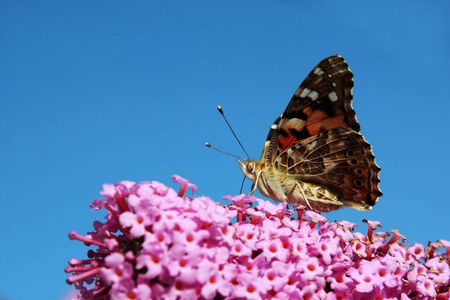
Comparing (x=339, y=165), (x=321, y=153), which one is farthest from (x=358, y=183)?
(x=321, y=153)

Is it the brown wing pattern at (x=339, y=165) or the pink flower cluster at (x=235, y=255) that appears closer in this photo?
the pink flower cluster at (x=235, y=255)

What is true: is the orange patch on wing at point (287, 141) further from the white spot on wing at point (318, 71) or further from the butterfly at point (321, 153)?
A: the white spot on wing at point (318, 71)

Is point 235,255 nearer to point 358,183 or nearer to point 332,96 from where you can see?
point 358,183

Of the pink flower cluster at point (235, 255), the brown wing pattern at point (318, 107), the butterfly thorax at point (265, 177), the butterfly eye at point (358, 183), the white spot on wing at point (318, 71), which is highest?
the white spot on wing at point (318, 71)

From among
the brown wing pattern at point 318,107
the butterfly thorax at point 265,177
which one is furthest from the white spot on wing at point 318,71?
the butterfly thorax at point 265,177

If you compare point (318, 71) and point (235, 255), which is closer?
point (235, 255)

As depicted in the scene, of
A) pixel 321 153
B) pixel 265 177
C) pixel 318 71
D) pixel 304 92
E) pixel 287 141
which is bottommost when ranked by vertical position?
pixel 265 177

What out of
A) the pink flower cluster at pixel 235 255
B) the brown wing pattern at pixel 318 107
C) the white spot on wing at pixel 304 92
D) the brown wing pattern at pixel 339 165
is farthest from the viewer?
the white spot on wing at pixel 304 92
